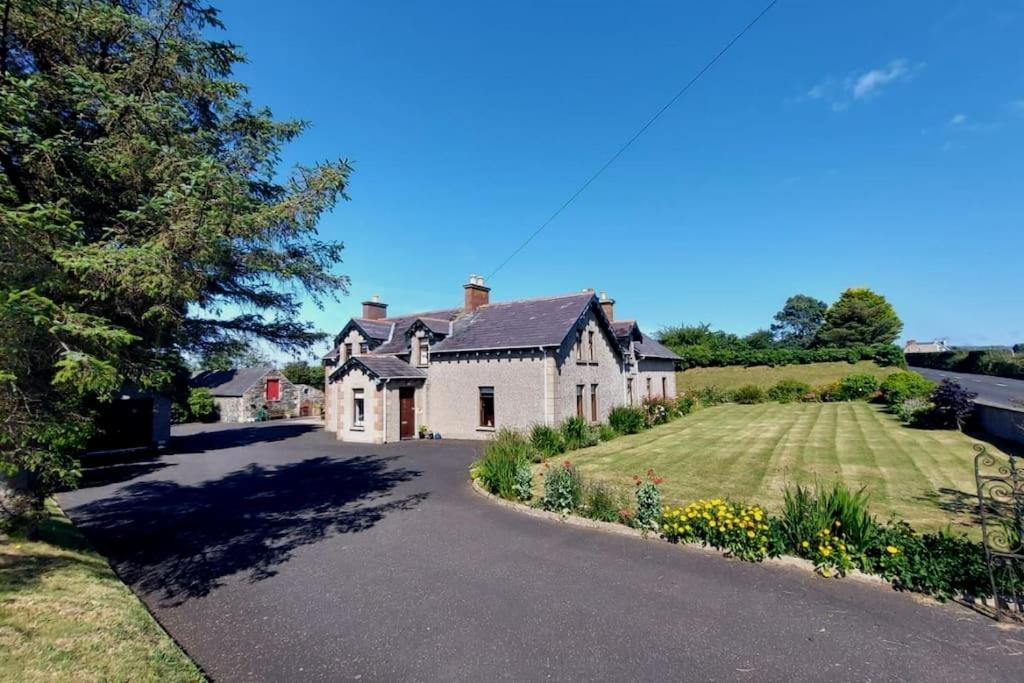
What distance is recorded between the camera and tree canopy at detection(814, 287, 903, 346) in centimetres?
6353

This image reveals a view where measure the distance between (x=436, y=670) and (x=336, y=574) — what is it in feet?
10.1

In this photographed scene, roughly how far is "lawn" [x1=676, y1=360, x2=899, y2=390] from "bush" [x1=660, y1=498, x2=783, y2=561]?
32.5 metres

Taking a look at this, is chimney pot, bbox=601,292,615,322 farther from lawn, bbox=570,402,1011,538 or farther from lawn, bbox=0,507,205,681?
lawn, bbox=0,507,205,681

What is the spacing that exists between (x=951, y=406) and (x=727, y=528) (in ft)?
54.9

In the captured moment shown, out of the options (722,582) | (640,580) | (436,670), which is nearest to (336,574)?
(436,670)

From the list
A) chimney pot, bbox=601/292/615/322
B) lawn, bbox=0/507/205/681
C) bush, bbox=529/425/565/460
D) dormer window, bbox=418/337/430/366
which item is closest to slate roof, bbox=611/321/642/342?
chimney pot, bbox=601/292/615/322

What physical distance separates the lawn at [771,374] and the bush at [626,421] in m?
17.8

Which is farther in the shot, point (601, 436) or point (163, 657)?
point (601, 436)

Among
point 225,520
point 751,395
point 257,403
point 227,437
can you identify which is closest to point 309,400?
point 257,403

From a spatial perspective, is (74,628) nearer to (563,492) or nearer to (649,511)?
(563,492)

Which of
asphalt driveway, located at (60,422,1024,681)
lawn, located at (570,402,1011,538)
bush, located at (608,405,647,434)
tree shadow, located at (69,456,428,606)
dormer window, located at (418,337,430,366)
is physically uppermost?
dormer window, located at (418,337,430,366)

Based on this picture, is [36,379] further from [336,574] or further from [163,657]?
[336,574]

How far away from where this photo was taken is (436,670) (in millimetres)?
4629

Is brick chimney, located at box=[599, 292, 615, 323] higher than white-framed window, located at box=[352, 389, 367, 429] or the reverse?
higher
